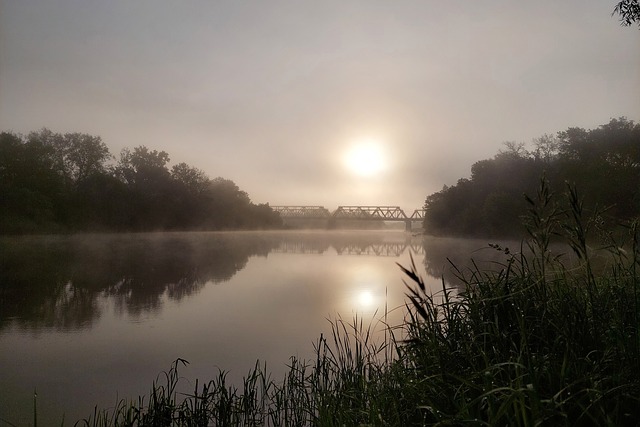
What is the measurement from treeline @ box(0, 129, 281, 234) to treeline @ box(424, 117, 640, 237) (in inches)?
1256

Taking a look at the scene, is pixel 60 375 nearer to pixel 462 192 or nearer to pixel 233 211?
pixel 462 192

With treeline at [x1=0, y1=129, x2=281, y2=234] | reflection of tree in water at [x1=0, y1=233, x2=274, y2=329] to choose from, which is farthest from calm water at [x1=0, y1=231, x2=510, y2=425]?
treeline at [x1=0, y1=129, x2=281, y2=234]

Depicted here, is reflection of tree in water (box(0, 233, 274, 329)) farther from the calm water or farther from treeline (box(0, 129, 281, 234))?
treeline (box(0, 129, 281, 234))

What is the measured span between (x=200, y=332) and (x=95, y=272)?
50.0 feet

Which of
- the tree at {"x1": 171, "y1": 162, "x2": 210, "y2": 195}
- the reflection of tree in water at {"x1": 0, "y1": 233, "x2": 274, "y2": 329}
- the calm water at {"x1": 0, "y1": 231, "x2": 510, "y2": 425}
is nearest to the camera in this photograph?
the calm water at {"x1": 0, "y1": 231, "x2": 510, "y2": 425}

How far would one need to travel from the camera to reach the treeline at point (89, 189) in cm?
3662

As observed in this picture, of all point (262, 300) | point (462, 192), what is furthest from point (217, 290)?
point (462, 192)

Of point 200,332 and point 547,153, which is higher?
point 547,153

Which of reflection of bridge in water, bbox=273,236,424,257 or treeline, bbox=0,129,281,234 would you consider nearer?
treeline, bbox=0,129,281,234

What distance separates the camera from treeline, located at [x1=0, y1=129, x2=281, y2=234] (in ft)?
120

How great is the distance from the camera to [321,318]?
11.6 metres

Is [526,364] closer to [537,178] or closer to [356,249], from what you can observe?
[537,178]

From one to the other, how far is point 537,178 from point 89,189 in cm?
4109

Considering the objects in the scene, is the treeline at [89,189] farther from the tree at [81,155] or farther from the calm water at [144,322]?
the calm water at [144,322]
